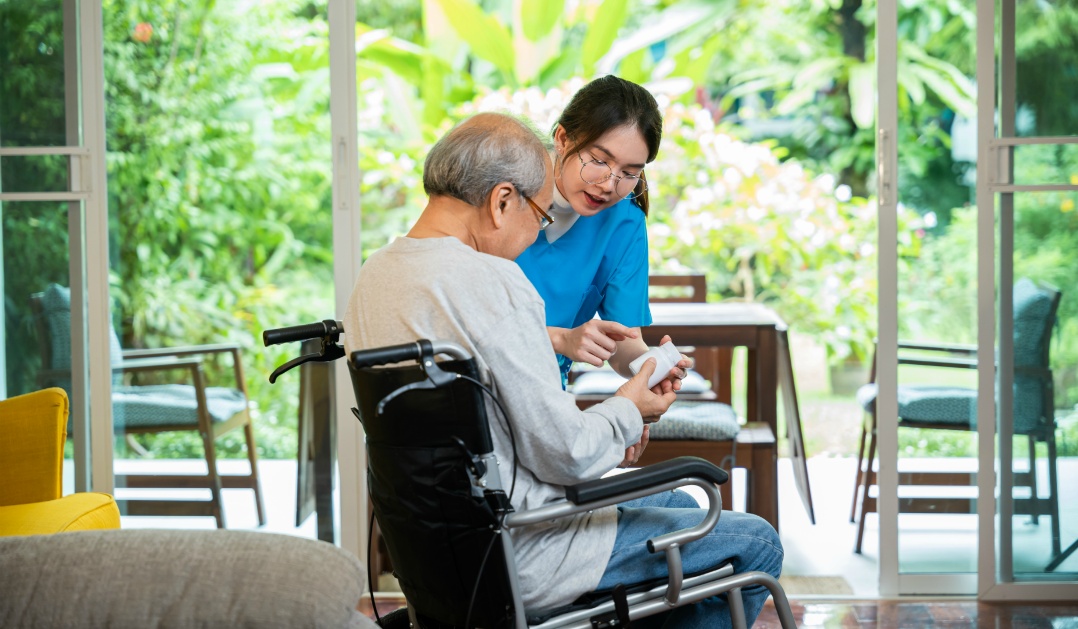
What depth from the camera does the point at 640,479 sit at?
143 centimetres

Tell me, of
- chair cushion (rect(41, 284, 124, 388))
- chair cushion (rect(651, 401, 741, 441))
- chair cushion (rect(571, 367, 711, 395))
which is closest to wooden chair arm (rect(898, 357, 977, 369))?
chair cushion (rect(651, 401, 741, 441))

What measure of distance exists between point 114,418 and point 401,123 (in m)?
2.51

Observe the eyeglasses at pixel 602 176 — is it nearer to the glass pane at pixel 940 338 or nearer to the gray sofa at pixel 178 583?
the gray sofa at pixel 178 583

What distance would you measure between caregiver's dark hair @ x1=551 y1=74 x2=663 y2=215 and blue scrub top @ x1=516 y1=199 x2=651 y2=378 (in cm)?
17

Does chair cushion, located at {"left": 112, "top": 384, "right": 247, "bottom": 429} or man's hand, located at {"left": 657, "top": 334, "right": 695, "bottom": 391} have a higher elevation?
man's hand, located at {"left": 657, "top": 334, "right": 695, "bottom": 391}

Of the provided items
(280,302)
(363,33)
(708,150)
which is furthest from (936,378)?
(363,33)

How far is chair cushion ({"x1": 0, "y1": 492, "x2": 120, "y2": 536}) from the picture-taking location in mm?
1837

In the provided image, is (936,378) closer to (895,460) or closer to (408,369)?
(895,460)

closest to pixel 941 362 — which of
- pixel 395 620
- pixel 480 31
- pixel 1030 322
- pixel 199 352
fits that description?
pixel 1030 322

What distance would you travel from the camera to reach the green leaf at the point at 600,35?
5270 mm

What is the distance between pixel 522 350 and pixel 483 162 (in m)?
0.30

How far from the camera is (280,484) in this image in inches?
125

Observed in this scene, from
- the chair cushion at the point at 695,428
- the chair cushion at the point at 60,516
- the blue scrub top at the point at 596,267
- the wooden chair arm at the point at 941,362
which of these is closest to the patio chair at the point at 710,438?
the chair cushion at the point at 695,428

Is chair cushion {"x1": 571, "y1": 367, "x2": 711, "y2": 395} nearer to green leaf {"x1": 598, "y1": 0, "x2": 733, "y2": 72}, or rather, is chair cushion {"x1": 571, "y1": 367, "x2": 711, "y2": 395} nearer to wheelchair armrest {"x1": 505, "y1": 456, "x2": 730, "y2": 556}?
wheelchair armrest {"x1": 505, "y1": 456, "x2": 730, "y2": 556}
